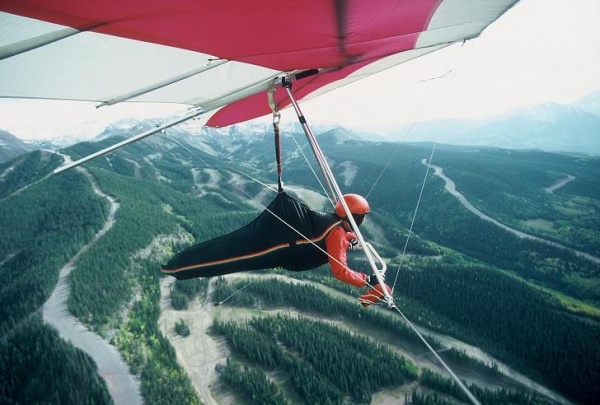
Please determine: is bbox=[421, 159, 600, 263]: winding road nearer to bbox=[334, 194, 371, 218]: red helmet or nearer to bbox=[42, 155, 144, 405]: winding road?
bbox=[42, 155, 144, 405]: winding road

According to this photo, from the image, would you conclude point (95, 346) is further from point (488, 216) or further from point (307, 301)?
point (488, 216)

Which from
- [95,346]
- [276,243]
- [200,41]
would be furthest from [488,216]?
[200,41]

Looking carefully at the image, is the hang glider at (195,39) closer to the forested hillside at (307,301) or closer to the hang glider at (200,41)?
the hang glider at (200,41)

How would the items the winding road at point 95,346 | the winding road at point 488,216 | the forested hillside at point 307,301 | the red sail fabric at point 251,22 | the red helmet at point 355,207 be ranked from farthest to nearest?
the winding road at point 488,216 < the forested hillside at point 307,301 < the winding road at point 95,346 < the red helmet at point 355,207 < the red sail fabric at point 251,22

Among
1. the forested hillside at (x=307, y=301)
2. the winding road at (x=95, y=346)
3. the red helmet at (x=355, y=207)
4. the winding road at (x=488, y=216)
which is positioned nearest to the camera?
the red helmet at (x=355, y=207)

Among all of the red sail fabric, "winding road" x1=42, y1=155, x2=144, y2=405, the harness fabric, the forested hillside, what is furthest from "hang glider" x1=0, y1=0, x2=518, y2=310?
"winding road" x1=42, y1=155, x2=144, y2=405

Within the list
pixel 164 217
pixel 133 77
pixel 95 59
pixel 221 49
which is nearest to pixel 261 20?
pixel 221 49

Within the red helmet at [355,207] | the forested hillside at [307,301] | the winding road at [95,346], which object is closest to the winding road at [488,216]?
the forested hillside at [307,301]
